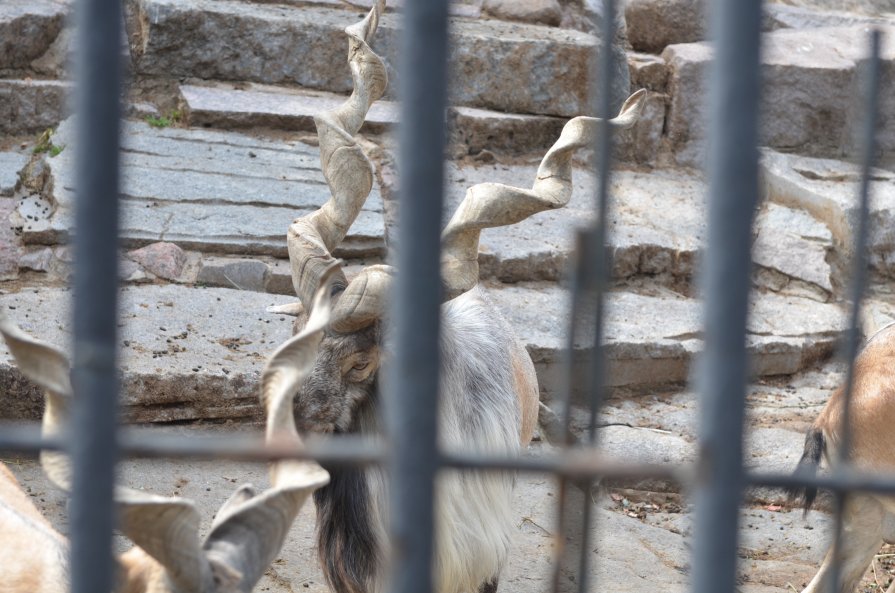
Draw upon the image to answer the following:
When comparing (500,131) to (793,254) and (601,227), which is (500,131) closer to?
(793,254)

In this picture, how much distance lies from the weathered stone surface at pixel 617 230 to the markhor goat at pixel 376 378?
209 cm

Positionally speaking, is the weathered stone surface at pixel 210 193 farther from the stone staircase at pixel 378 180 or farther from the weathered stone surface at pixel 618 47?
the weathered stone surface at pixel 618 47

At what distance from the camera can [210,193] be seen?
5711 mm

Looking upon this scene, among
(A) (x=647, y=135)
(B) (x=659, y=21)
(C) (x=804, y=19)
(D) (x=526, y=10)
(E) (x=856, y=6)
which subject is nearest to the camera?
(A) (x=647, y=135)

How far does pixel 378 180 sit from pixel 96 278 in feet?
16.9

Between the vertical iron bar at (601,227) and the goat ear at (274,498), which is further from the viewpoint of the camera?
the goat ear at (274,498)

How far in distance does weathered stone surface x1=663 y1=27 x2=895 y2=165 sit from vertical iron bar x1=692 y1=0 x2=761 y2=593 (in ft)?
21.1

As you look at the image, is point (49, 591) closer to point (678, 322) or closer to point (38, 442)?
point (38, 442)

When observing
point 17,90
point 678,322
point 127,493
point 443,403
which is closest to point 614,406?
point 678,322

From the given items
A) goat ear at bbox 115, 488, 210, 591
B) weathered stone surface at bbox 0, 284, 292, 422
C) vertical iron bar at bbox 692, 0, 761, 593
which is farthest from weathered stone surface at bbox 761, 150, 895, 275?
vertical iron bar at bbox 692, 0, 761, 593

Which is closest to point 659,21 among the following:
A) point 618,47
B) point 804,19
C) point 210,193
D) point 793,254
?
point 618,47

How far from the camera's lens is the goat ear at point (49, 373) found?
133cm

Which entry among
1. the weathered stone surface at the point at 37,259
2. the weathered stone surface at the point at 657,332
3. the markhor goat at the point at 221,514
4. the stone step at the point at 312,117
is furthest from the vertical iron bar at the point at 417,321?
the stone step at the point at 312,117

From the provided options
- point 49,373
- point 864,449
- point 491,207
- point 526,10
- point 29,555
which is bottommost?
point 864,449
